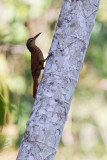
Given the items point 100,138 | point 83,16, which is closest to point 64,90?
point 83,16

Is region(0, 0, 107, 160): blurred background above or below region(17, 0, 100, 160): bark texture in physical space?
above

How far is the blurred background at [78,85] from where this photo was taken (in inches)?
296

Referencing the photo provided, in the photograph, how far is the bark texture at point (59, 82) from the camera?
261 cm

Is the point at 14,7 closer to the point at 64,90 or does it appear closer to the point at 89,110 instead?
the point at 89,110

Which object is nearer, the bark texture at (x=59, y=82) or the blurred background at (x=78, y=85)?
the bark texture at (x=59, y=82)

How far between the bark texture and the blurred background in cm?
435

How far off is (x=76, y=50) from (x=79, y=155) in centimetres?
777

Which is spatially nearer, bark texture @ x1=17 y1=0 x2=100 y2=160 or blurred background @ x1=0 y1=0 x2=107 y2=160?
bark texture @ x1=17 y1=0 x2=100 y2=160

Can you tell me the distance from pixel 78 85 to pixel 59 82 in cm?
741

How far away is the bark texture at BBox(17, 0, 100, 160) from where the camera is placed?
2.61m

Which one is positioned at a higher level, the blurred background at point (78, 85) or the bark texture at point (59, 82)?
the blurred background at point (78, 85)

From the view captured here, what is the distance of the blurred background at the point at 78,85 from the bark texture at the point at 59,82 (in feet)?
14.3

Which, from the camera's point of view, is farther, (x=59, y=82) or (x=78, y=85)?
(x=78, y=85)

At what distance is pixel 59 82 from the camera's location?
8.97ft
